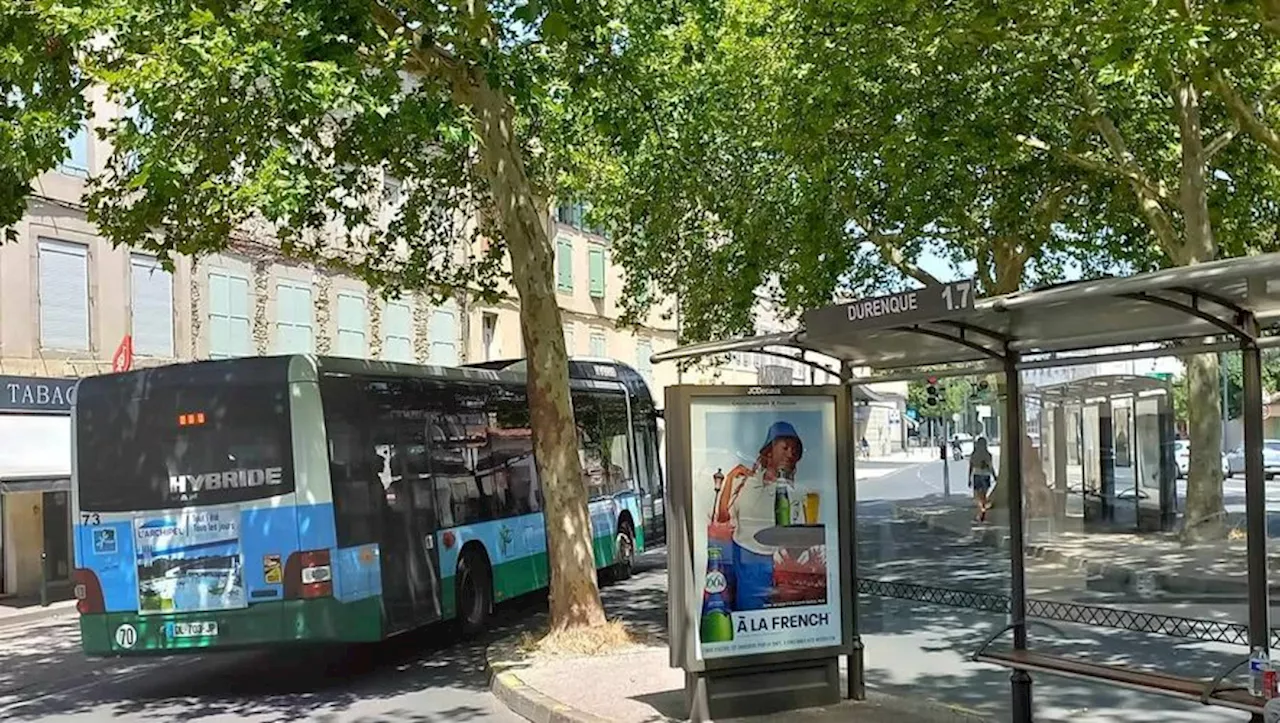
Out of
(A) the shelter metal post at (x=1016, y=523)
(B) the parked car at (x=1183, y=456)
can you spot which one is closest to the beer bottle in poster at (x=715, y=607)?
(A) the shelter metal post at (x=1016, y=523)

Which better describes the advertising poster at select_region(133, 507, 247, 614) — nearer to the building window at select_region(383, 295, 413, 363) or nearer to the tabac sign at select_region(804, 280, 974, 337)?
the tabac sign at select_region(804, 280, 974, 337)

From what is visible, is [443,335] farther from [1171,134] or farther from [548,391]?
[548,391]

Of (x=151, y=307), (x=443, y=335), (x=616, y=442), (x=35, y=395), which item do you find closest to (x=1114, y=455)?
(x=616, y=442)

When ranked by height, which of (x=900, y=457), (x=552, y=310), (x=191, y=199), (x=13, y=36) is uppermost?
(x=13, y=36)

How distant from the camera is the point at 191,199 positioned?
12.7 metres

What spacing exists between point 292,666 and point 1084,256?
17.8 meters

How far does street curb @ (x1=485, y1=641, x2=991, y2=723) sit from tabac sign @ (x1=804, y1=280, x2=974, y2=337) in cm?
261

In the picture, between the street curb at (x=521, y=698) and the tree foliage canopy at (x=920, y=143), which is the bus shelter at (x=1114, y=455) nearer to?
the tree foliage canopy at (x=920, y=143)

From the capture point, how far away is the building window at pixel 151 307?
75.8 feet

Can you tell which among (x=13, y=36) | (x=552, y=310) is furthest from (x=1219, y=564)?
(x=13, y=36)

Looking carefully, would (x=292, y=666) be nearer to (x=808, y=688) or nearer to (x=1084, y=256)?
(x=808, y=688)

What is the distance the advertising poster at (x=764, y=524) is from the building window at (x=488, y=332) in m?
27.9

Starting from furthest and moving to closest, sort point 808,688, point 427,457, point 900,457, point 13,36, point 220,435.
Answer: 1. point 900,457
2. point 427,457
3. point 220,435
4. point 13,36
5. point 808,688

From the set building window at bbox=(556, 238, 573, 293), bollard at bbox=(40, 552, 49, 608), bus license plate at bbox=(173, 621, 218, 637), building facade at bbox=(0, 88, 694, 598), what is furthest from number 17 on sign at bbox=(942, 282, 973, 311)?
building window at bbox=(556, 238, 573, 293)
